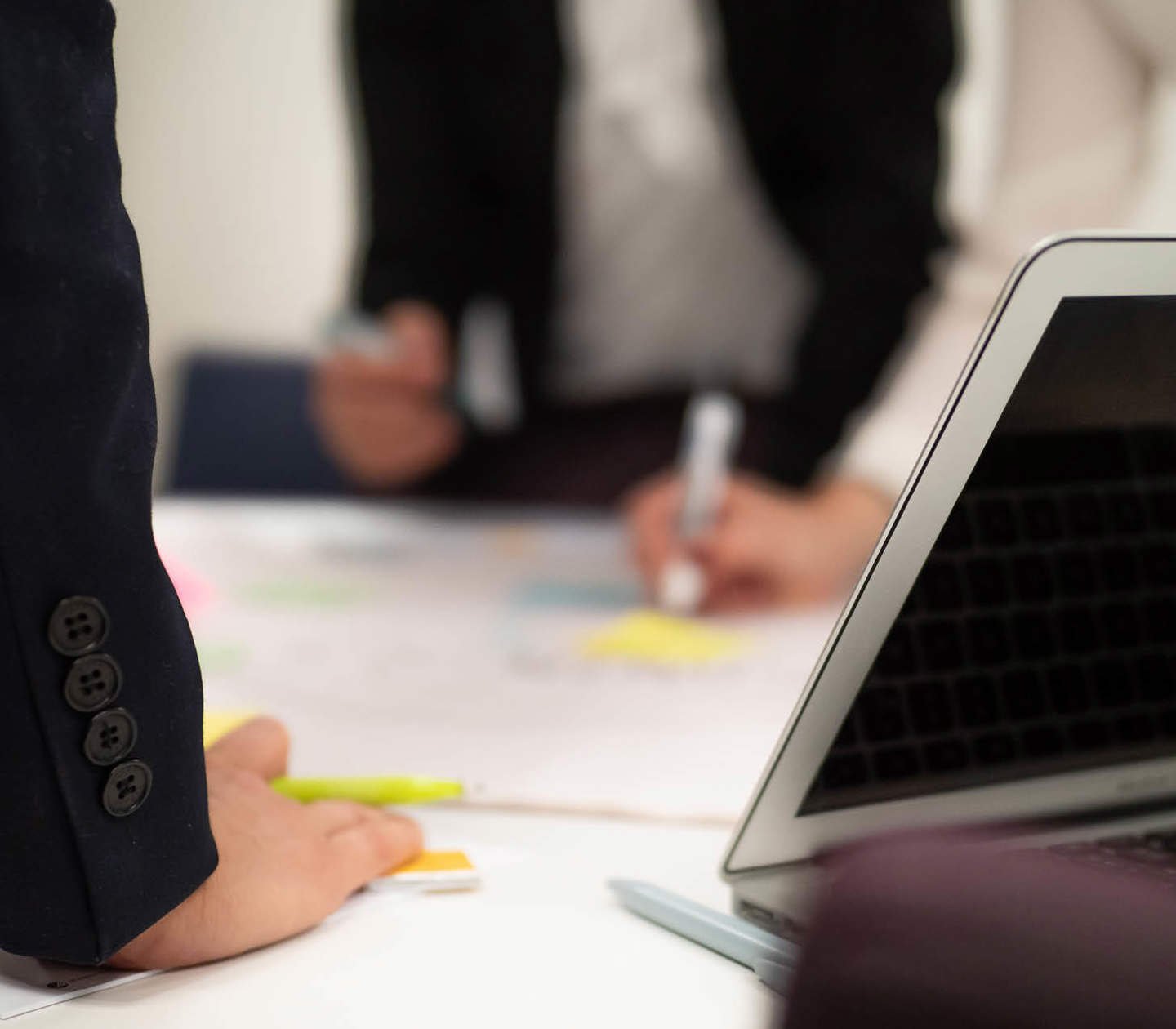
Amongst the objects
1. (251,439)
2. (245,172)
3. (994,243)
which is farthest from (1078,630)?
(245,172)

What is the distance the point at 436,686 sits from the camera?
57cm

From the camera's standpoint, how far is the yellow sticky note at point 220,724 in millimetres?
390

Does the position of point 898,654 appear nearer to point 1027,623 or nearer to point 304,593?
point 1027,623

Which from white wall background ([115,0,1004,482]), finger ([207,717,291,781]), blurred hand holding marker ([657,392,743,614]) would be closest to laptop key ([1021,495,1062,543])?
finger ([207,717,291,781])

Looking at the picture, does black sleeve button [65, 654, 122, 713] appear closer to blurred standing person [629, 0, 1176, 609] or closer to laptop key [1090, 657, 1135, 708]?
laptop key [1090, 657, 1135, 708]

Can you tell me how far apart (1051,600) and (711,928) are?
165mm

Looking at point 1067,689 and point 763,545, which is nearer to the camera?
point 1067,689

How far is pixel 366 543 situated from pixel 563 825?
57 centimetres

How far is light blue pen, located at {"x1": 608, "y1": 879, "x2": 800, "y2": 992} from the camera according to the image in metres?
0.29

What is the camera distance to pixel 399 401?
3.81ft

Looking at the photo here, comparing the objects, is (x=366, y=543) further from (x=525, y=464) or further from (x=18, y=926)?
(x=18, y=926)

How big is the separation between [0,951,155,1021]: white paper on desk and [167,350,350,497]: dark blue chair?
122 cm

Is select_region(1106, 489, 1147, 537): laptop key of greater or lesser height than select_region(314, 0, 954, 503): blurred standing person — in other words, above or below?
below

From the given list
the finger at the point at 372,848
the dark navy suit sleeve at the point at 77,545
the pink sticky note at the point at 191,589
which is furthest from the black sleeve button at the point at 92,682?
the pink sticky note at the point at 191,589
